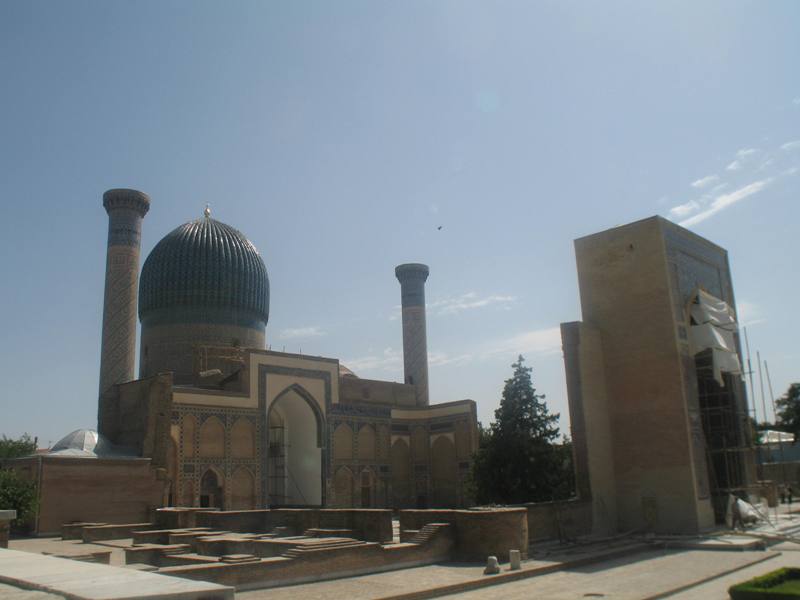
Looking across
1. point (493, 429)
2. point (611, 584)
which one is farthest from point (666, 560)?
point (493, 429)

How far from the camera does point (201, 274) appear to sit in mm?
25547

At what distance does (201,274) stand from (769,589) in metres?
21.4

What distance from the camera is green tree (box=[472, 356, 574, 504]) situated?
1672cm

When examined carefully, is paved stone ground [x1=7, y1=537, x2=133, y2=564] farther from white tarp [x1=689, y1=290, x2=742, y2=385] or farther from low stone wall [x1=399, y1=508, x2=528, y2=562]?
white tarp [x1=689, y1=290, x2=742, y2=385]

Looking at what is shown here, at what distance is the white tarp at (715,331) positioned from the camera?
52.4 ft

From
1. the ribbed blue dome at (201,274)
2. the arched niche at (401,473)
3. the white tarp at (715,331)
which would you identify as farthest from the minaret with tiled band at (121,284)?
the white tarp at (715,331)

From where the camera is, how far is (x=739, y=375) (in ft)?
58.6

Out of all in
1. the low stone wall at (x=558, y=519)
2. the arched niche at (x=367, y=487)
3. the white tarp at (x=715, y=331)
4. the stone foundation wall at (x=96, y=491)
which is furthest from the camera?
the arched niche at (x=367, y=487)

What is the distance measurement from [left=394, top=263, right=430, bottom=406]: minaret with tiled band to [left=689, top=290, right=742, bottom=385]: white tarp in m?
15.3

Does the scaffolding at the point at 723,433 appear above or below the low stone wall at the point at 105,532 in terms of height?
above

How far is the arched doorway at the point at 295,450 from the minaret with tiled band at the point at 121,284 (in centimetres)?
518

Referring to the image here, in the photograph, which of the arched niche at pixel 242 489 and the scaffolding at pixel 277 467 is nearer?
the arched niche at pixel 242 489

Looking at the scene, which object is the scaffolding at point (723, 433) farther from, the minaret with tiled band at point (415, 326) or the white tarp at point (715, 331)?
the minaret with tiled band at point (415, 326)

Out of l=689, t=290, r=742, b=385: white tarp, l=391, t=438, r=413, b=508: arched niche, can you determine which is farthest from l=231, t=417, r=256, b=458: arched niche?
l=689, t=290, r=742, b=385: white tarp
